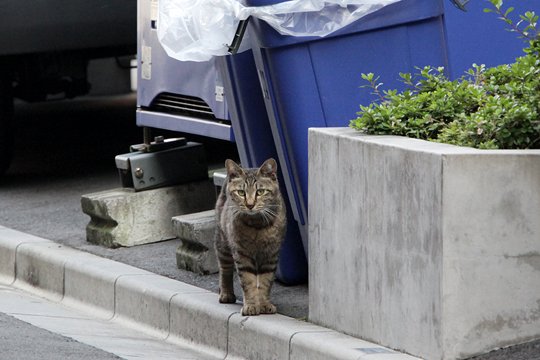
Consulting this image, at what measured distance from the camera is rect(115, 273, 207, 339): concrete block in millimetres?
5832

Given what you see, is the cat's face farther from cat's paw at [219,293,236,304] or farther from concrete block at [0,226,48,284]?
concrete block at [0,226,48,284]

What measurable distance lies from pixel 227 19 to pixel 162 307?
4.53 feet

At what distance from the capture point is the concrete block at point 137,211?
698 centimetres

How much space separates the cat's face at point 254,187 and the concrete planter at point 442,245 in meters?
0.64

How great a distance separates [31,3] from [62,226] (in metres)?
1.66

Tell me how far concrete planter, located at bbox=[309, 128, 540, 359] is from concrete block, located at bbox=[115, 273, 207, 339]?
1272mm

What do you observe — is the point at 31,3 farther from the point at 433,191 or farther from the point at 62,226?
the point at 433,191

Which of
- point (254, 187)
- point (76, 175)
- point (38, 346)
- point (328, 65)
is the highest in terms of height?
point (328, 65)

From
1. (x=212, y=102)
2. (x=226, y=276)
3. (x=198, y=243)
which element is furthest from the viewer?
(x=212, y=102)

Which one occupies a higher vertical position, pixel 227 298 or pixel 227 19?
pixel 227 19

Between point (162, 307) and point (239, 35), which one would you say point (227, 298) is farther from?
point (239, 35)

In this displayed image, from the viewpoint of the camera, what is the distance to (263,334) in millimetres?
5129

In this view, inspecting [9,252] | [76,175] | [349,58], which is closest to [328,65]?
[349,58]

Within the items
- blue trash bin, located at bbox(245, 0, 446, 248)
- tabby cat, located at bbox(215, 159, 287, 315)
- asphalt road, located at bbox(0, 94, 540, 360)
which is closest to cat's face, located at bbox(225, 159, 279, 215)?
tabby cat, located at bbox(215, 159, 287, 315)
